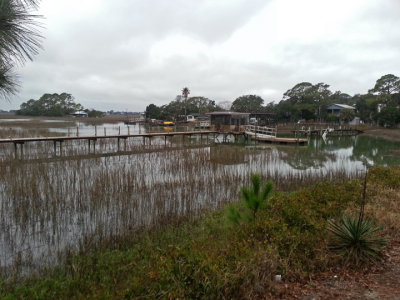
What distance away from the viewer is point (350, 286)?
122 inches

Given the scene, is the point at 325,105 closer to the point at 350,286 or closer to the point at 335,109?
the point at 335,109

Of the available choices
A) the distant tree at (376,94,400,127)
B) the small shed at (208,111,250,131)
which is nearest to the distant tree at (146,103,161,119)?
the small shed at (208,111,250,131)

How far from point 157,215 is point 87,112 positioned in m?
87.8

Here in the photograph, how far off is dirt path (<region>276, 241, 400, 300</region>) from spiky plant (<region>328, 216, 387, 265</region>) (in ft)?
0.57

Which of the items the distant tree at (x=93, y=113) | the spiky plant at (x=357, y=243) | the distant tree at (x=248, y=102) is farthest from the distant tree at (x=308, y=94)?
the distant tree at (x=93, y=113)

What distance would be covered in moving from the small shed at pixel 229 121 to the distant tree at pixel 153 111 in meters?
33.7

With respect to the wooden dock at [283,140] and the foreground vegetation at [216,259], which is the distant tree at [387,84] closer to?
the wooden dock at [283,140]

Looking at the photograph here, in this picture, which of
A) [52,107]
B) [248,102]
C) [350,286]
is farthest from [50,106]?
[350,286]

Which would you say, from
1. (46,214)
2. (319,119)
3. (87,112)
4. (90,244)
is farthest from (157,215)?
(87,112)

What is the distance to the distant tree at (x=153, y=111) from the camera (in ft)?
210

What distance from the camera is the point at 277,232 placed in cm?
383

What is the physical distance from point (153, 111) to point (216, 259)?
2509 inches

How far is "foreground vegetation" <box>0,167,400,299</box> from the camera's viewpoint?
9.34ft

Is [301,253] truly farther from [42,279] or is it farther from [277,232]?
[42,279]
